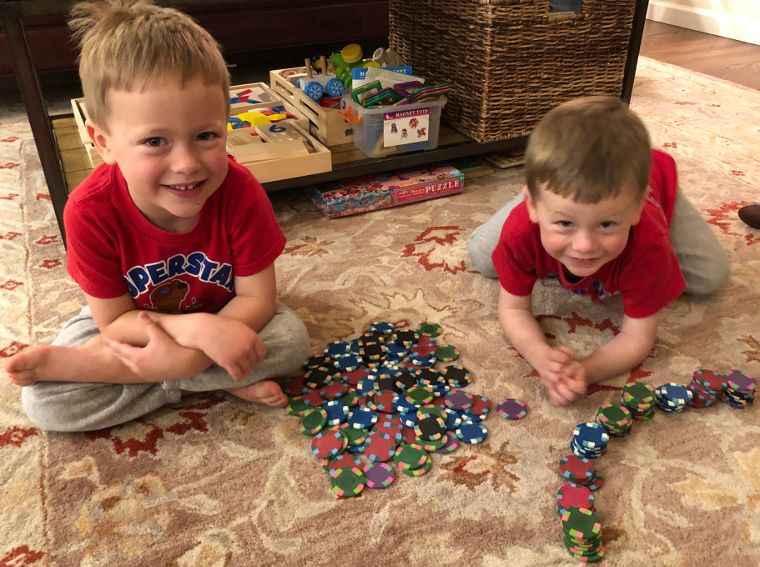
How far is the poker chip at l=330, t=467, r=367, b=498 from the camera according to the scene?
80 cm

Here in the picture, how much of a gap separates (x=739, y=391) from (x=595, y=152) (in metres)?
0.45

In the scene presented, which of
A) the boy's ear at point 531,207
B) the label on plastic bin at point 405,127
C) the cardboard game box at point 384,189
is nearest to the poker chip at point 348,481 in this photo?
the boy's ear at point 531,207

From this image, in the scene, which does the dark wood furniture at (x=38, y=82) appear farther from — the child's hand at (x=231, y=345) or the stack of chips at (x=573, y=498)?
the stack of chips at (x=573, y=498)

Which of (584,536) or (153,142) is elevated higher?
(153,142)

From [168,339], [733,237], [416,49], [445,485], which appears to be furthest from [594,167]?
[416,49]

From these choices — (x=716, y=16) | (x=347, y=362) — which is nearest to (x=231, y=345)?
(x=347, y=362)

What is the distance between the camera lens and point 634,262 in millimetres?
939

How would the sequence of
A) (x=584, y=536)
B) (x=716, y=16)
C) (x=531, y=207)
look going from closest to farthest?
(x=584, y=536) → (x=531, y=207) → (x=716, y=16)

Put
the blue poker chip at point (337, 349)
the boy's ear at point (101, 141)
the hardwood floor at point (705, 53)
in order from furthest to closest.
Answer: the hardwood floor at point (705, 53), the blue poker chip at point (337, 349), the boy's ear at point (101, 141)

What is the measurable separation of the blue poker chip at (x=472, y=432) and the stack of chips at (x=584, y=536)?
0.17 m

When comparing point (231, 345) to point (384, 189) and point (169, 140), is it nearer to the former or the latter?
point (169, 140)

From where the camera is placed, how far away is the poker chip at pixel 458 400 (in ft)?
3.06

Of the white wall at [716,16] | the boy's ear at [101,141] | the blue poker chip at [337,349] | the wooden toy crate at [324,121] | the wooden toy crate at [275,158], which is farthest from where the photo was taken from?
the white wall at [716,16]

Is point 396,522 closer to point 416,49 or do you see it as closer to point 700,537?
point 700,537
